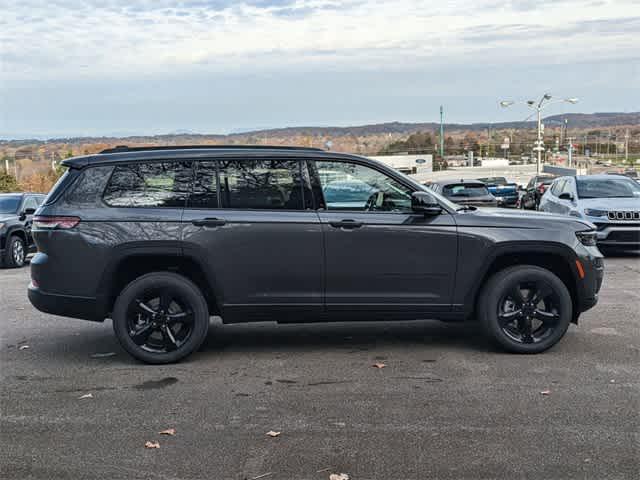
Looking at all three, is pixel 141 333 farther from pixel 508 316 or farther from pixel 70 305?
pixel 508 316

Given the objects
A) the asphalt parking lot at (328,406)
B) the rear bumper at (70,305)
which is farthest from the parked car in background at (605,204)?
the rear bumper at (70,305)

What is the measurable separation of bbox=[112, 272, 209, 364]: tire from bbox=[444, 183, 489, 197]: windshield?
16654mm

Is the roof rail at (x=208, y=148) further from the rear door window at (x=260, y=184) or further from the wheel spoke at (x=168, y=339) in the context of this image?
the wheel spoke at (x=168, y=339)

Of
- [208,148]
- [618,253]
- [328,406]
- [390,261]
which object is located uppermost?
[208,148]

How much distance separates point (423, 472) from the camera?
4.38m

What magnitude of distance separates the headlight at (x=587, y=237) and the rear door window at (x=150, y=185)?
3.54 m

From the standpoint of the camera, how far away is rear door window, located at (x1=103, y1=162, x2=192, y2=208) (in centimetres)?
683

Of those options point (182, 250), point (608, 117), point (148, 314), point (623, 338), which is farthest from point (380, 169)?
point (608, 117)

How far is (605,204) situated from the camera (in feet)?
49.0

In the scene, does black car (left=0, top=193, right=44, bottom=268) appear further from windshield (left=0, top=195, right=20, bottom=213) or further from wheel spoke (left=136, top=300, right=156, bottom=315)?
wheel spoke (left=136, top=300, right=156, bottom=315)

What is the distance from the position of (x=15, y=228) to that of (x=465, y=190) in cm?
1250

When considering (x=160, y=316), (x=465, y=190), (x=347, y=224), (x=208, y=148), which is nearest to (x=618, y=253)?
(x=465, y=190)

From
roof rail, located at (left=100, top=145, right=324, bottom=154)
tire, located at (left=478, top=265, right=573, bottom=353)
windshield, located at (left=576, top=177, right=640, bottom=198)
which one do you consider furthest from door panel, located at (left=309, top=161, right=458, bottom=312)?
windshield, located at (left=576, top=177, right=640, bottom=198)

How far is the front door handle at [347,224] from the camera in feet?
22.2
